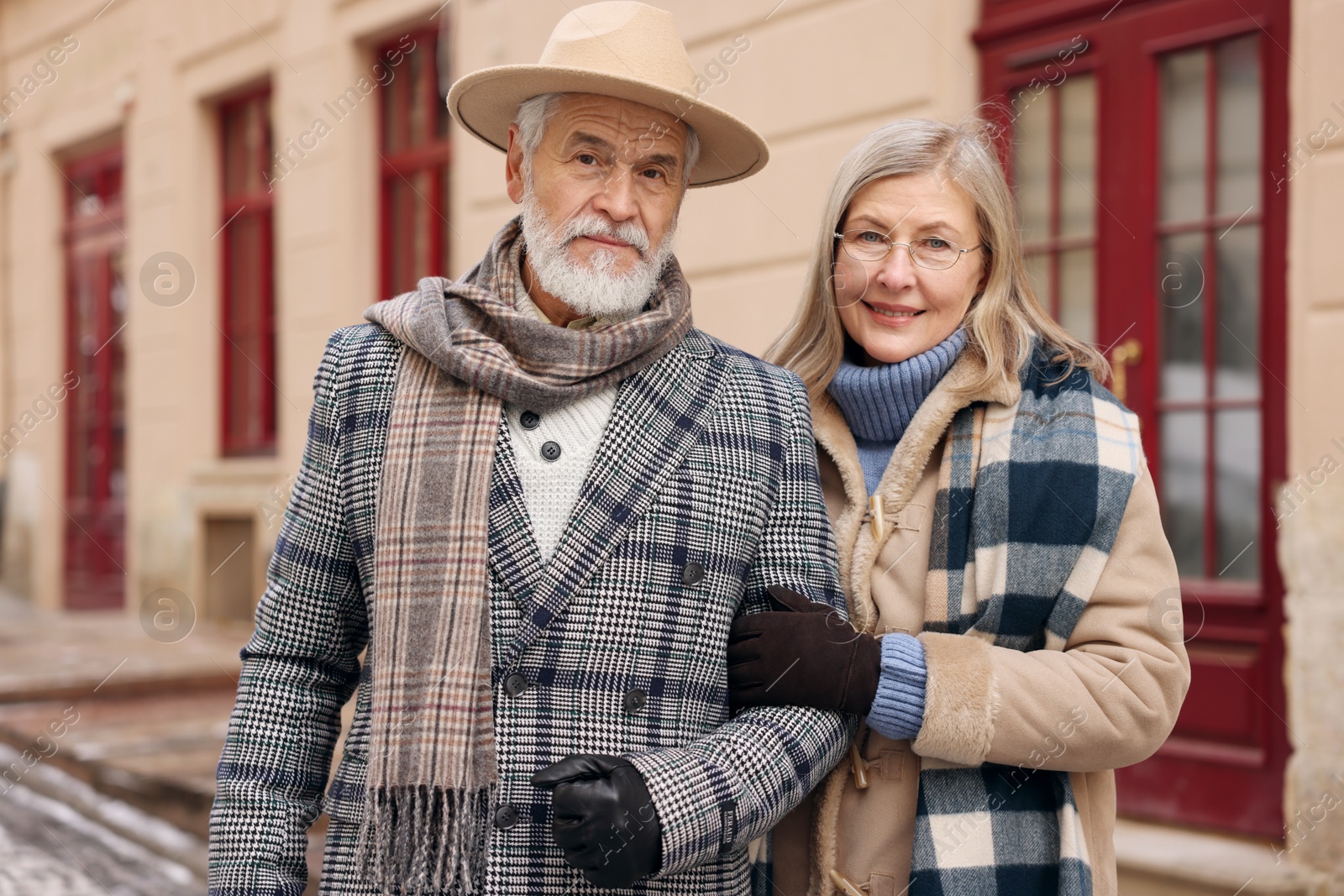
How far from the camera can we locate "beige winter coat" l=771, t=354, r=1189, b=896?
1810mm

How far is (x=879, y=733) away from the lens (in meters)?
1.91

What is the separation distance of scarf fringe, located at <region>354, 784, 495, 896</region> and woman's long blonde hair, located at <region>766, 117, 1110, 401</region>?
927 millimetres

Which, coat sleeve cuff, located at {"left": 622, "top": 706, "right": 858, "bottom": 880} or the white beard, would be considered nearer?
coat sleeve cuff, located at {"left": 622, "top": 706, "right": 858, "bottom": 880}

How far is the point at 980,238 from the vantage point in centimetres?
213

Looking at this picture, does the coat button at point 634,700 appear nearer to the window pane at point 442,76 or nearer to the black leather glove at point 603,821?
the black leather glove at point 603,821

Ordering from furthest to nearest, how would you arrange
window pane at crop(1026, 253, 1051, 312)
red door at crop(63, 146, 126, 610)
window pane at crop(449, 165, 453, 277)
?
red door at crop(63, 146, 126, 610), window pane at crop(449, 165, 453, 277), window pane at crop(1026, 253, 1051, 312)

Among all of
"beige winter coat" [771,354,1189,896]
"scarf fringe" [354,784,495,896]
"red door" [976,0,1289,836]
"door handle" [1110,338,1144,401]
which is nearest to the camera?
"scarf fringe" [354,784,495,896]

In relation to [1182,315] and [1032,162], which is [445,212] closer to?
[1032,162]

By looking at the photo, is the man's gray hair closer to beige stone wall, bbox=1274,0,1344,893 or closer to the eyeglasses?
the eyeglasses

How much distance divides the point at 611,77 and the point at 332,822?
3.87 feet

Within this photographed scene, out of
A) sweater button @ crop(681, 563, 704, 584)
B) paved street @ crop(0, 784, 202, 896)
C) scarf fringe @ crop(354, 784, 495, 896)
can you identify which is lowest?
paved street @ crop(0, 784, 202, 896)

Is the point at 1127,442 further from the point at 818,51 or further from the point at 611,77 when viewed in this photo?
the point at 818,51

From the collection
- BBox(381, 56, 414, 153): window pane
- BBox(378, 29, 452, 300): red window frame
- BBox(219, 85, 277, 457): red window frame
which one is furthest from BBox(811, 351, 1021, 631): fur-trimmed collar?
BBox(219, 85, 277, 457): red window frame

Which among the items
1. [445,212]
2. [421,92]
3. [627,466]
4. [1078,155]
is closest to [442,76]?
[421,92]
